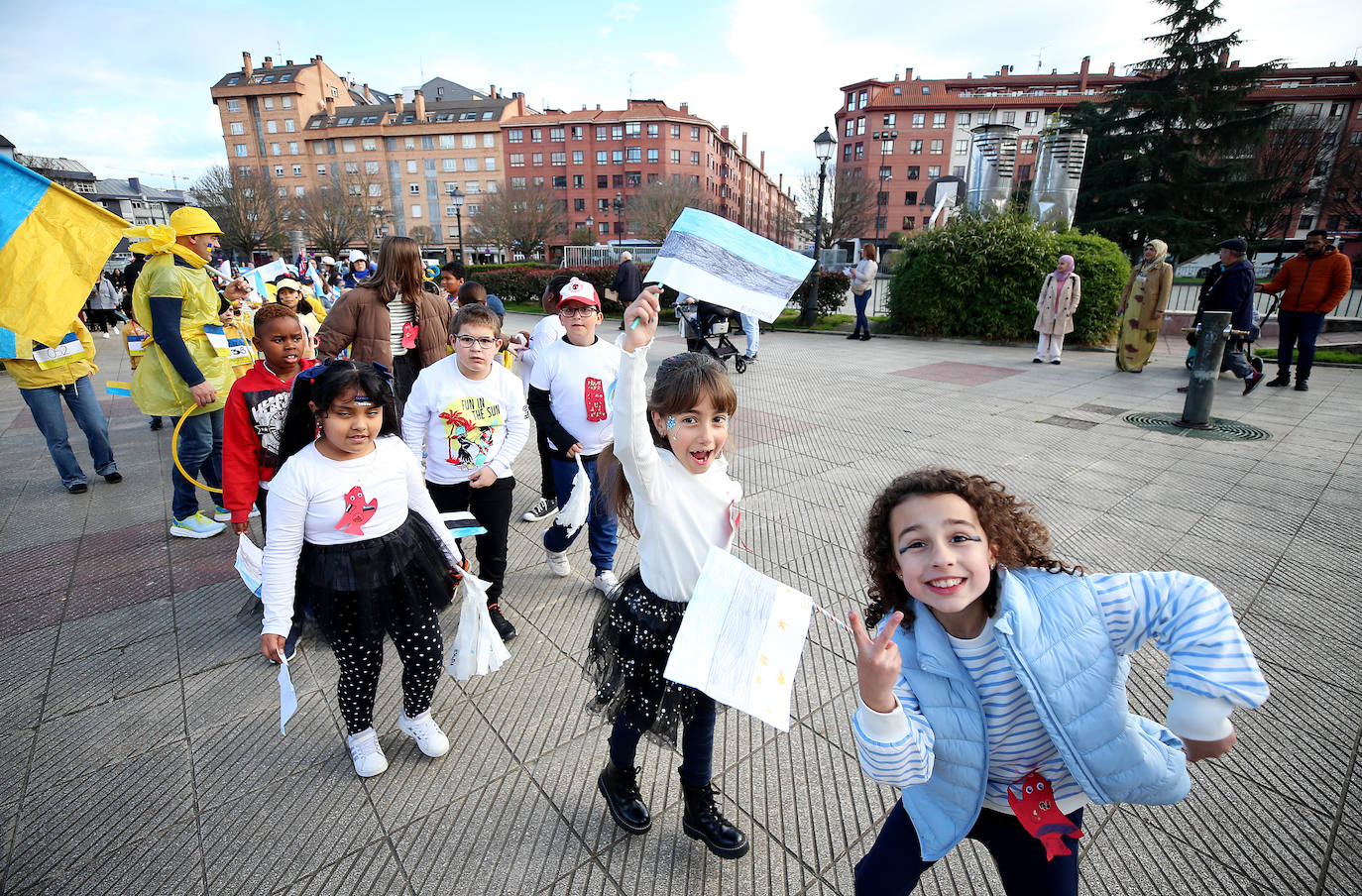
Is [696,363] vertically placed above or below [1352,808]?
above

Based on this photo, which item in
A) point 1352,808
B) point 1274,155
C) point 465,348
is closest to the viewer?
point 1352,808

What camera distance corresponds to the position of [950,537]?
1.28m

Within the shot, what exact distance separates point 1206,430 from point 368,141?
267 ft

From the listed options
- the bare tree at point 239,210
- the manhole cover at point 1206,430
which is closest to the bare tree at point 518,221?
the bare tree at point 239,210

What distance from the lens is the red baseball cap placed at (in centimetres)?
350

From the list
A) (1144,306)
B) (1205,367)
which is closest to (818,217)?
(1144,306)

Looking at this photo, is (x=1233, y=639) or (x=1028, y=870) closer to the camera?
(x=1233, y=639)

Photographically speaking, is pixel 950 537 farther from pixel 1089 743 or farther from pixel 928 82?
pixel 928 82

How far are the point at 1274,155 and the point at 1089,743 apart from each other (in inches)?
1836

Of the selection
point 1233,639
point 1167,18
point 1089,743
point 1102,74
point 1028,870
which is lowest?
point 1028,870

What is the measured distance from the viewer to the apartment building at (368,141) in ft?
226

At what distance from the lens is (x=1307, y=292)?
310 inches

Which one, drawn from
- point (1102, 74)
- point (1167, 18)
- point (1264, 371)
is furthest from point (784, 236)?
point (1264, 371)

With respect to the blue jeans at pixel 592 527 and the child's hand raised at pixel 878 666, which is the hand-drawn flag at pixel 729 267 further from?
the blue jeans at pixel 592 527
